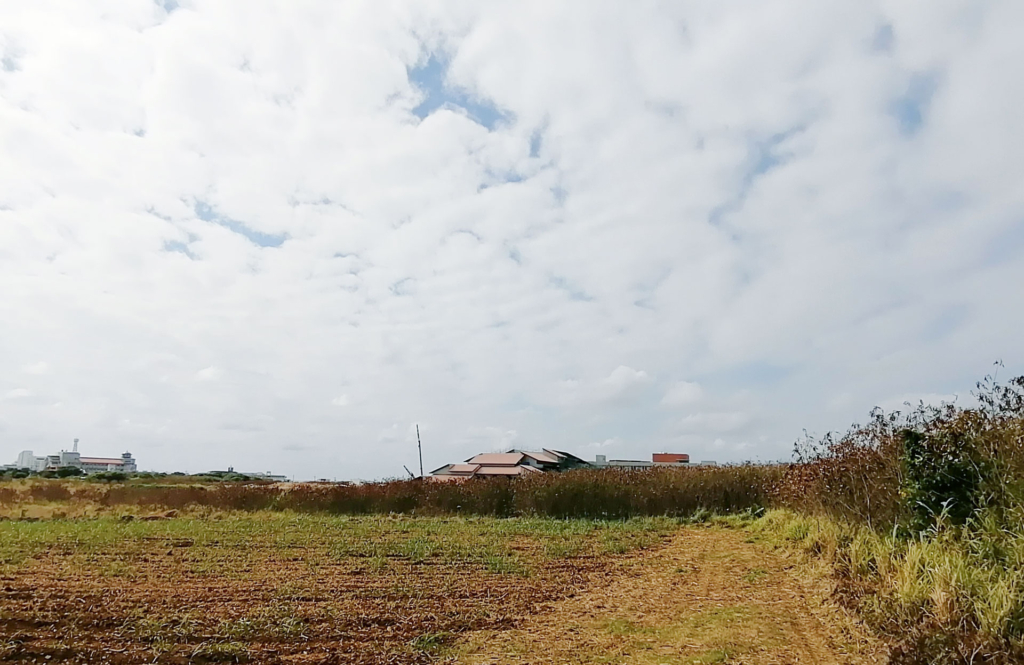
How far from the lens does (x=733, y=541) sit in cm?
1398

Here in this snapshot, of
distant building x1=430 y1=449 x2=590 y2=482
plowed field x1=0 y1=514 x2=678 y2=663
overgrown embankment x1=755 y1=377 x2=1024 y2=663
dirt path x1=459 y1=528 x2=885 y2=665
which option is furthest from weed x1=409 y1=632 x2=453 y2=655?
distant building x1=430 y1=449 x2=590 y2=482

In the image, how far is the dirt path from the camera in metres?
5.98

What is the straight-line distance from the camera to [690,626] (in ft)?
22.9

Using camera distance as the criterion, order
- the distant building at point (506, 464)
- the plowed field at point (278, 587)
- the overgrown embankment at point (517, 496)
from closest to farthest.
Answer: the plowed field at point (278, 587) → the overgrown embankment at point (517, 496) → the distant building at point (506, 464)

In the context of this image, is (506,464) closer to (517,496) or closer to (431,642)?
(517,496)

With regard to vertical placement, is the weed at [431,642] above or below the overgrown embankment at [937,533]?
below

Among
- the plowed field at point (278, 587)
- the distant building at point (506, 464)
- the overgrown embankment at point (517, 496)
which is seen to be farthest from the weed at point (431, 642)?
the distant building at point (506, 464)

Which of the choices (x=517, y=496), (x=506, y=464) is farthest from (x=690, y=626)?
(x=506, y=464)

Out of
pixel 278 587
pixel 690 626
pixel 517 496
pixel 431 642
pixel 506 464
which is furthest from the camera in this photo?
pixel 506 464

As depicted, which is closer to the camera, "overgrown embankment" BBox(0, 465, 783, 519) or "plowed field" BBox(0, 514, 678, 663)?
"plowed field" BBox(0, 514, 678, 663)

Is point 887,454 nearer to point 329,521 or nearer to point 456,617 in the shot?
point 456,617

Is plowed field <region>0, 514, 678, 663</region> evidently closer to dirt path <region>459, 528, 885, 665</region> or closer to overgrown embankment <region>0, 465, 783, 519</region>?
dirt path <region>459, 528, 885, 665</region>

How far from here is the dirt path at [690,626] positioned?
5.98 m

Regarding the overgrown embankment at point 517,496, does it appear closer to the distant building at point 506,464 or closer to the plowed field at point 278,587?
the plowed field at point 278,587
